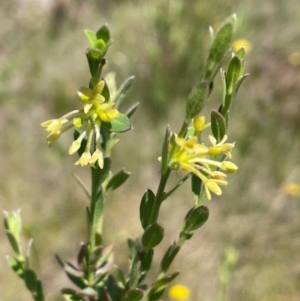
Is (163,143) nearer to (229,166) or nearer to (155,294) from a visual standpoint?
(229,166)

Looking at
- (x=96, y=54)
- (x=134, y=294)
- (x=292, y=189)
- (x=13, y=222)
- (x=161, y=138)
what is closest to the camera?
(x=96, y=54)

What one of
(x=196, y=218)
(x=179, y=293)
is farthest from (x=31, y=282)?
(x=179, y=293)

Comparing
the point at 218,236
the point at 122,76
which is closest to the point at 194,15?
the point at 122,76

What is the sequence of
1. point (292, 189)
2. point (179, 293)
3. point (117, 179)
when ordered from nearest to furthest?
point (117, 179) < point (179, 293) < point (292, 189)

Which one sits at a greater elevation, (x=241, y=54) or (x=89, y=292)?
(x=241, y=54)

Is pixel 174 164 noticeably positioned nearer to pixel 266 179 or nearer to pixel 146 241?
pixel 146 241

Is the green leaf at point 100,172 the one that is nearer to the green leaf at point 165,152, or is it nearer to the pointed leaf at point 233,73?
the green leaf at point 165,152
